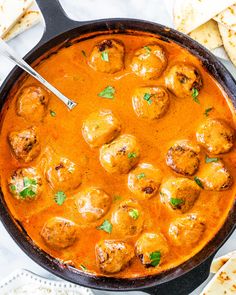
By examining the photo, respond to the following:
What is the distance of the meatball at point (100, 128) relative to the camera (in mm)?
4109

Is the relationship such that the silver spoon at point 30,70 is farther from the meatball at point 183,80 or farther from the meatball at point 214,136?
the meatball at point 214,136

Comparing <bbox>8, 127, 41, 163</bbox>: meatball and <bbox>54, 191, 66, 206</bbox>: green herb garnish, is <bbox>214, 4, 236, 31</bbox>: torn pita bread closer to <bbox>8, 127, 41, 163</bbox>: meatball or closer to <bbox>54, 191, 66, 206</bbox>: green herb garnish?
<bbox>8, 127, 41, 163</bbox>: meatball

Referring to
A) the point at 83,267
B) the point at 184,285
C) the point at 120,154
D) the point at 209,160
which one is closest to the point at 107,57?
the point at 120,154

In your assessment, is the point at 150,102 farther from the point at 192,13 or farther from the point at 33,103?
the point at 192,13

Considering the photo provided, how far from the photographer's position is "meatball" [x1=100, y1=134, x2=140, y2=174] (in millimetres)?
4129

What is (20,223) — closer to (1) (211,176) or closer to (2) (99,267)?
(2) (99,267)

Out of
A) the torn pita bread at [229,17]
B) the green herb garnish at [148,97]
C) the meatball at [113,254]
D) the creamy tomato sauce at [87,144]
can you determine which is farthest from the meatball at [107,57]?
the meatball at [113,254]

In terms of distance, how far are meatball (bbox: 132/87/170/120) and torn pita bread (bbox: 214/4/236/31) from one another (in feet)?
2.83

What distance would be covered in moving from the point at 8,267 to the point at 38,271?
24cm

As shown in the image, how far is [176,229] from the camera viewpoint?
425 cm

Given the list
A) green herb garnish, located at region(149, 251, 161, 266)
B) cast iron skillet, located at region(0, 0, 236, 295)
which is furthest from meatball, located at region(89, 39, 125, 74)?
green herb garnish, located at region(149, 251, 161, 266)

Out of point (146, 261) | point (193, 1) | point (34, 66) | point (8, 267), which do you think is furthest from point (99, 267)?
point (193, 1)

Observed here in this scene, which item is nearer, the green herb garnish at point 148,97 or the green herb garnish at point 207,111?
the green herb garnish at point 148,97

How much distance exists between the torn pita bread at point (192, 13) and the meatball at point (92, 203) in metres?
1.45
